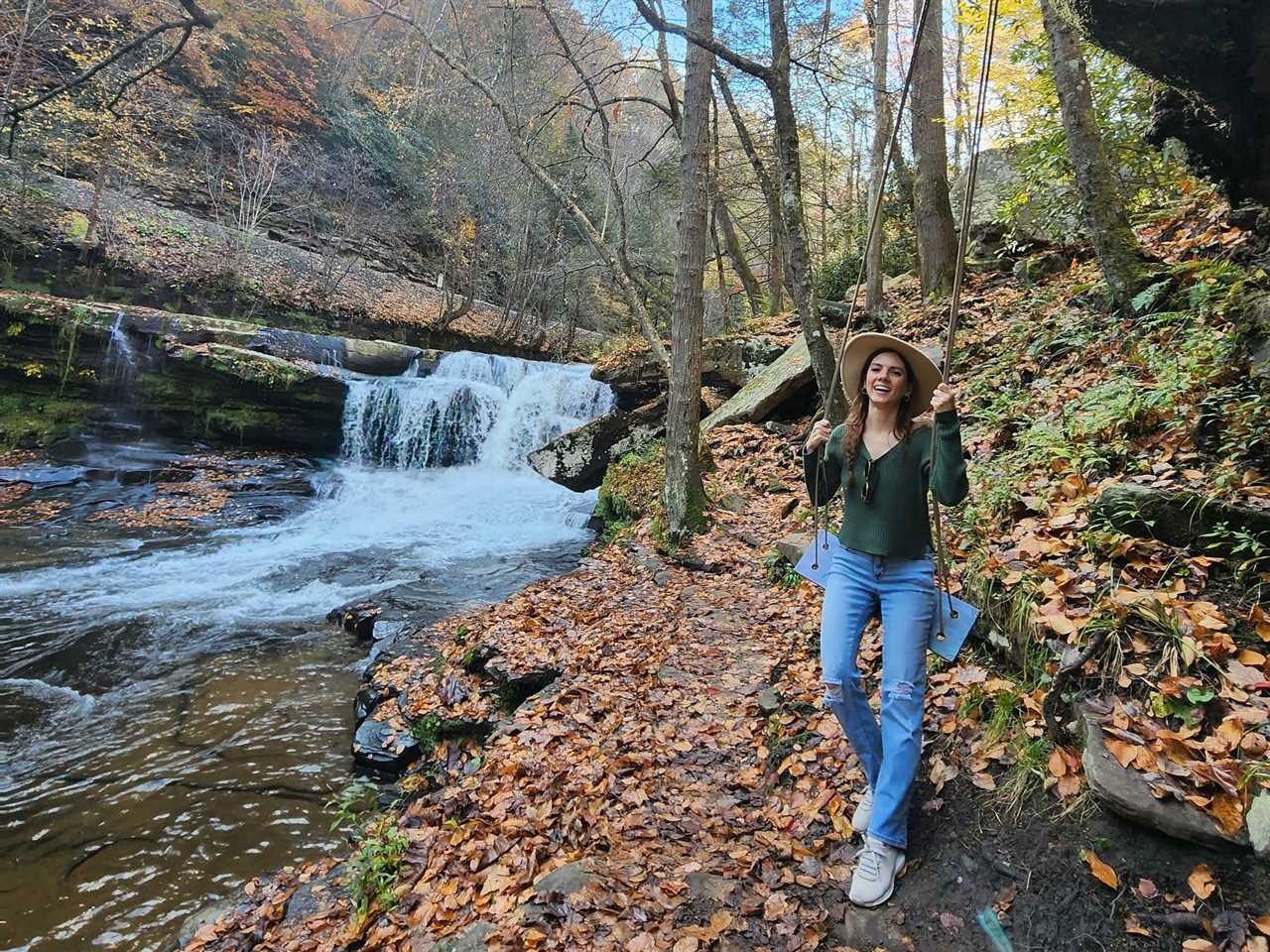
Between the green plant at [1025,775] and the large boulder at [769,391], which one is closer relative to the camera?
the green plant at [1025,775]

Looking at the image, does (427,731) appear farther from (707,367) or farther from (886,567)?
(707,367)

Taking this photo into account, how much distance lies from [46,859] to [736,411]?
8.97m

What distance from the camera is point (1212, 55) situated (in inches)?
102

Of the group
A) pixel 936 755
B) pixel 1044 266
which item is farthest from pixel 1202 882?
pixel 1044 266

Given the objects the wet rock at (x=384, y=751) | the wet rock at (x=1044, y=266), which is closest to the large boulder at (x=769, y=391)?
the wet rock at (x=1044, y=266)

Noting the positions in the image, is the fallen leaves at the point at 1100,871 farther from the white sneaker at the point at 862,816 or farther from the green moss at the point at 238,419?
the green moss at the point at 238,419

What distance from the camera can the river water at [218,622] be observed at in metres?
4.11

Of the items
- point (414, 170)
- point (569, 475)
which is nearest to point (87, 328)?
point (569, 475)

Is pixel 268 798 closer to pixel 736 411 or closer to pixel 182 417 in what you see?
pixel 736 411

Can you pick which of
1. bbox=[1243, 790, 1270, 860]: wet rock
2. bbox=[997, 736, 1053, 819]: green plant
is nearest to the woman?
bbox=[997, 736, 1053, 819]: green plant

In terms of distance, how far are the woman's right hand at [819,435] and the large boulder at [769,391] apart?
691cm

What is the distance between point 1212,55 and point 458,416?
47.3ft

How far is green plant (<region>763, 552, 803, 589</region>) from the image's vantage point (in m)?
5.94

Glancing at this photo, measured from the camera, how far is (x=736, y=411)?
10.2 m
